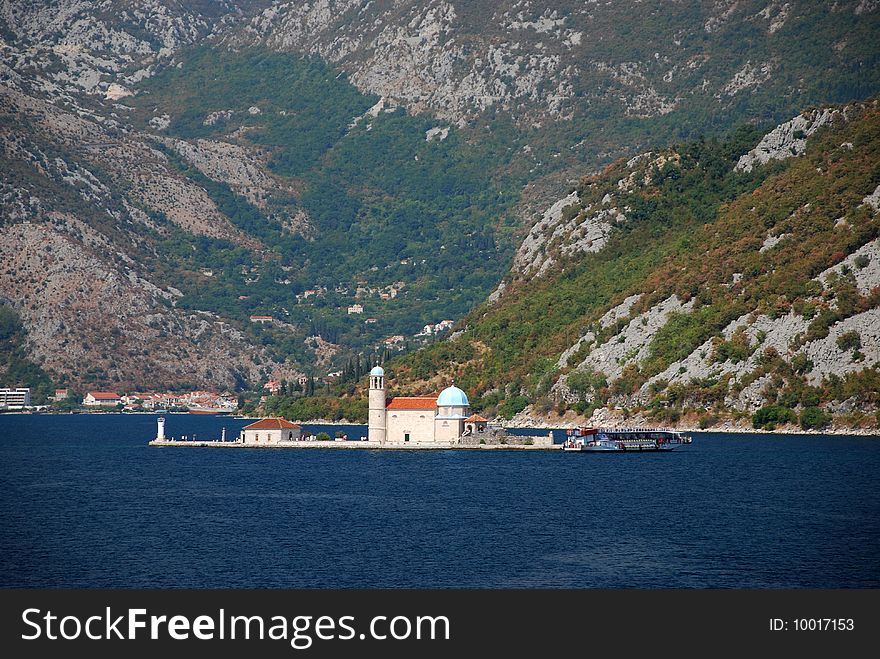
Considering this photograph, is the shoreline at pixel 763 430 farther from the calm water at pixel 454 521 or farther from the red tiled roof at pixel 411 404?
the red tiled roof at pixel 411 404

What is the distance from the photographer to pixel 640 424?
18975 cm

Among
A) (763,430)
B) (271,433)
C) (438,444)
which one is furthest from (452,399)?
(763,430)

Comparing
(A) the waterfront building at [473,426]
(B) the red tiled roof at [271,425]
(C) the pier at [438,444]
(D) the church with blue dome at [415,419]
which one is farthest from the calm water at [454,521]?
(B) the red tiled roof at [271,425]

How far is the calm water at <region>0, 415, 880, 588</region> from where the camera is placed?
78.8 metres

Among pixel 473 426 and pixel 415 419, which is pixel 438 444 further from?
pixel 473 426

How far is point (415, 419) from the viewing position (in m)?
174

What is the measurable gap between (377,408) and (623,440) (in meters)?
28.2

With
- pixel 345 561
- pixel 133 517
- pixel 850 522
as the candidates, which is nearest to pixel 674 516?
pixel 850 522

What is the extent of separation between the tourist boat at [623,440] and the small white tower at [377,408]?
20773mm

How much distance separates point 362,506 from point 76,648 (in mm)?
52479

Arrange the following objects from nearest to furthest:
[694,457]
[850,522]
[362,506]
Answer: [850,522]
[362,506]
[694,457]

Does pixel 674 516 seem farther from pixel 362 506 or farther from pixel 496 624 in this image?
pixel 496 624

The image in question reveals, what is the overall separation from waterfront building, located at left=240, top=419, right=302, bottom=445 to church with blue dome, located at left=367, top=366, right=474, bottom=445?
17.2 m

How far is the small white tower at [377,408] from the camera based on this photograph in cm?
17350
